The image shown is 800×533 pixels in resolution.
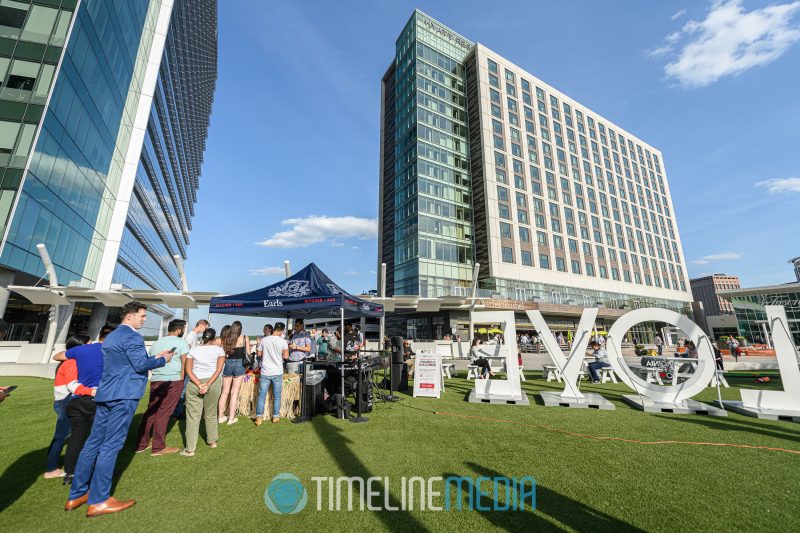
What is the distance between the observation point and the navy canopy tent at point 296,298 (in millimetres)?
8425

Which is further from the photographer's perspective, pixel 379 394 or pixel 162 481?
pixel 379 394

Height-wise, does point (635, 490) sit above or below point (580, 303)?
below

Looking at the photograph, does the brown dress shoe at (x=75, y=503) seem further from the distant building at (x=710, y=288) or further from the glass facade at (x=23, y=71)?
the distant building at (x=710, y=288)

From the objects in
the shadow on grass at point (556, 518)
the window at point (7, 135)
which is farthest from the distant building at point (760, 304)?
the window at point (7, 135)

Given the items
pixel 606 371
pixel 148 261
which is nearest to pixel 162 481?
pixel 606 371

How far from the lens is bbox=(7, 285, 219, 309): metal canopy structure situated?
57.6 ft

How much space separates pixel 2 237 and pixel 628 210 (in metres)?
77.5

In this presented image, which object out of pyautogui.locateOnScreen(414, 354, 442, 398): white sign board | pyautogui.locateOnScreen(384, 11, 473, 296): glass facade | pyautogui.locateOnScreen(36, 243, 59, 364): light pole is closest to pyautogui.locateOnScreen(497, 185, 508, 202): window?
pyautogui.locateOnScreen(384, 11, 473, 296): glass facade

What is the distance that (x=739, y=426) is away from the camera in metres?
6.72

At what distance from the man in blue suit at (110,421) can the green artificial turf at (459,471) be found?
21 centimetres

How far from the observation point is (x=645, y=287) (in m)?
56.1

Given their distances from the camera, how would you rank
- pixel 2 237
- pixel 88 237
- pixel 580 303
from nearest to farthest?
pixel 2 237 < pixel 88 237 < pixel 580 303

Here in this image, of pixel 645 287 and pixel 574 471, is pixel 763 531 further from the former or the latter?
pixel 645 287

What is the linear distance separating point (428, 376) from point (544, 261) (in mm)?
39770
